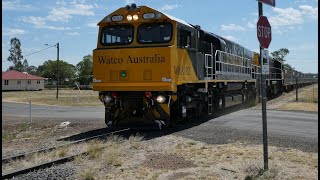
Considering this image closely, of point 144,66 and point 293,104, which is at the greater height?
point 144,66

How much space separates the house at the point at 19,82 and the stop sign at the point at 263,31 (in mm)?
77959

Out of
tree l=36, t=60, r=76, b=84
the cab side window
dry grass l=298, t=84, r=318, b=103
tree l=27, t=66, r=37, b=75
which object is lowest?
dry grass l=298, t=84, r=318, b=103

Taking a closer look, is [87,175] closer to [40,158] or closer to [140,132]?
[40,158]

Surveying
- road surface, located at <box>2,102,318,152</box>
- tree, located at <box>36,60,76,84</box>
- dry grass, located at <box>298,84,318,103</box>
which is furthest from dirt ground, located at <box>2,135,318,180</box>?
tree, located at <box>36,60,76,84</box>

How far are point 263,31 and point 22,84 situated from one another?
80818 millimetres

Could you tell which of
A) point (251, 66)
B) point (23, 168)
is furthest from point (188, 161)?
point (251, 66)

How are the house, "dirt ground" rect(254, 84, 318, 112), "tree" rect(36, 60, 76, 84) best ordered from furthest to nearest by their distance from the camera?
"tree" rect(36, 60, 76, 84) < the house < "dirt ground" rect(254, 84, 318, 112)

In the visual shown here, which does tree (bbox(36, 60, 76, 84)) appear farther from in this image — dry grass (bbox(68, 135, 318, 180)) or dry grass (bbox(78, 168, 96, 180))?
dry grass (bbox(78, 168, 96, 180))

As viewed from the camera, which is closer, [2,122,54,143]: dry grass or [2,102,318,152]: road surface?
[2,102,318,152]: road surface

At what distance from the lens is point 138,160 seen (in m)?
8.53

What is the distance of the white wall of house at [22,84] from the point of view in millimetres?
79250

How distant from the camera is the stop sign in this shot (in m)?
6.77

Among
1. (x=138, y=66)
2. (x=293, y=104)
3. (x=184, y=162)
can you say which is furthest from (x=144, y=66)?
(x=293, y=104)

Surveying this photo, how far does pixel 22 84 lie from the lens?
8175 cm
